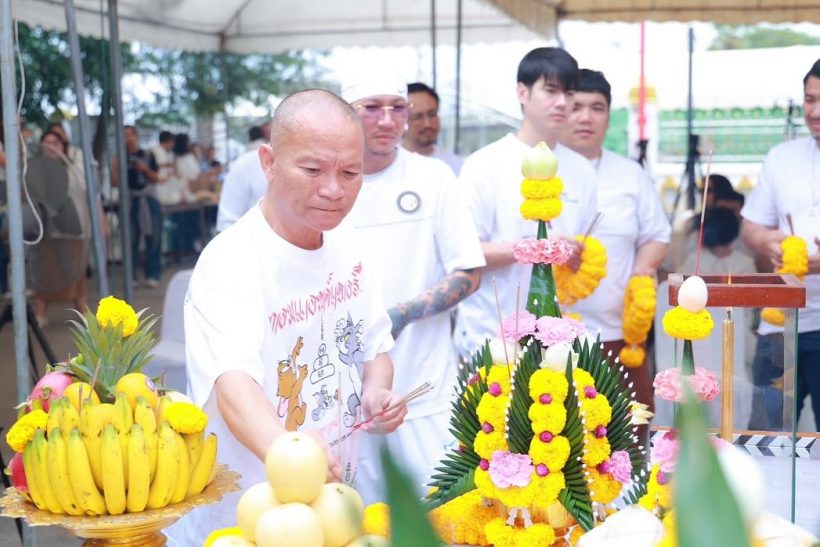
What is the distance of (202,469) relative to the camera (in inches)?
67.6

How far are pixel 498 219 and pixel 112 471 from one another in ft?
6.66

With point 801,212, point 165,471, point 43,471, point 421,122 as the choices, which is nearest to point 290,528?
point 165,471

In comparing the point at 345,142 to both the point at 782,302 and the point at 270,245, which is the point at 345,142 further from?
the point at 782,302

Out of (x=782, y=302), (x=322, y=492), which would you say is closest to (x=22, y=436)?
(x=322, y=492)

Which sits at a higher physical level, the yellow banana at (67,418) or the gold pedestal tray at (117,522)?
the yellow banana at (67,418)

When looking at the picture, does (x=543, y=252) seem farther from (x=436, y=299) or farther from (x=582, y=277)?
(x=582, y=277)

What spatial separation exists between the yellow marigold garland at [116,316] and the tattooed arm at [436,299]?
1.17 meters

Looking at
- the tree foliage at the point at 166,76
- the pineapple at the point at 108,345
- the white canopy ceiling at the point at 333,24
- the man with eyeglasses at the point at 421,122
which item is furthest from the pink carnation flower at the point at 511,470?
the white canopy ceiling at the point at 333,24

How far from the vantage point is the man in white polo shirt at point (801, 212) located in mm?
3623

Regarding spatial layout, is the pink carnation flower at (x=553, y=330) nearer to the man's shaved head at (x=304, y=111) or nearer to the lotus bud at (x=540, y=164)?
the lotus bud at (x=540, y=164)

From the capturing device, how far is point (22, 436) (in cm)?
168

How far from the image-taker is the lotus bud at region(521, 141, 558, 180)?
203 cm

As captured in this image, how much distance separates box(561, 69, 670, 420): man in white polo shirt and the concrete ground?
1.68 m

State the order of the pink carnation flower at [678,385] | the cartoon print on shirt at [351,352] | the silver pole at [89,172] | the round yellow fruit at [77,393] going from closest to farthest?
1. the pink carnation flower at [678,385]
2. the round yellow fruit at [77,393]
3. the cartoon print on shirt at [351,352]
4. the silver pole at [89,172]
